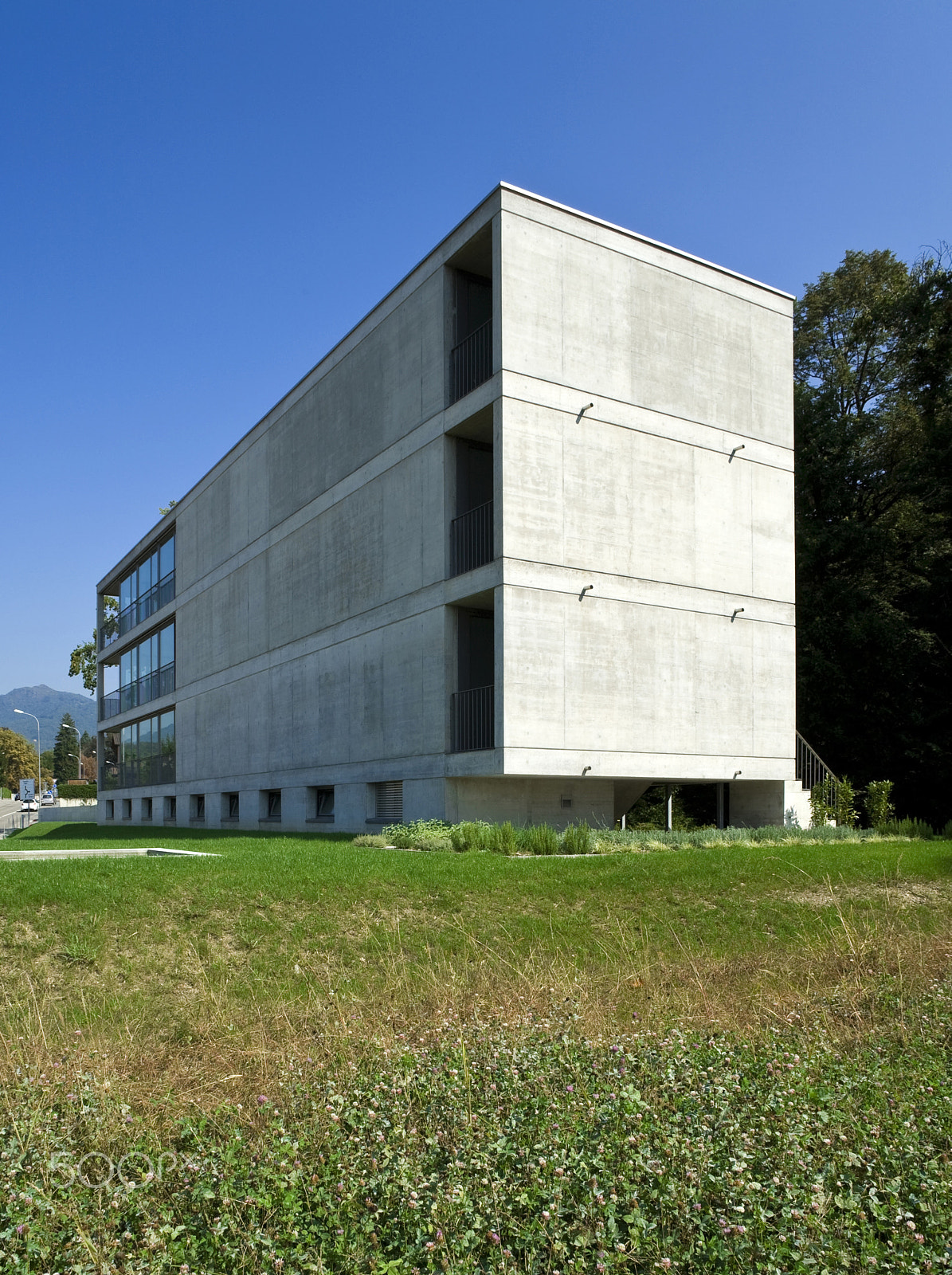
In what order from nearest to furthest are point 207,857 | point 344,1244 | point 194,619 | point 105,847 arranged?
1. point 344,1244
2. point 207,857
3. point 105,847
4. point 194,619

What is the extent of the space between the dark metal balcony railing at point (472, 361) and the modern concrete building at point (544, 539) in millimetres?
51

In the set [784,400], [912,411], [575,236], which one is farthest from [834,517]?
[575,236]

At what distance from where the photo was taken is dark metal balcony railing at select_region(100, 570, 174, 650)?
1594 inches

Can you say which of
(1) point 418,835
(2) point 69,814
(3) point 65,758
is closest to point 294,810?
(1) point 418,835

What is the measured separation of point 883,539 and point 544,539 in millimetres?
16954

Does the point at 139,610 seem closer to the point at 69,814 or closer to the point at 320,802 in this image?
the point at 69,814

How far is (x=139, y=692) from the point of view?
145 ft

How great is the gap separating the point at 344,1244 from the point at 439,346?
19.4 meters

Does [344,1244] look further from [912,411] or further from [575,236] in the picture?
[912,411]

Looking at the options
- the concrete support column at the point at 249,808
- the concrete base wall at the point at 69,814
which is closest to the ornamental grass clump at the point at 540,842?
the concrete support column at the point at 249,808

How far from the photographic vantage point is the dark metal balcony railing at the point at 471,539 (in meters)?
20.7

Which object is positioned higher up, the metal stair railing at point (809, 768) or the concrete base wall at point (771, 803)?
the metal stair railing at point (809, 768)

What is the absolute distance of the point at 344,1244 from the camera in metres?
4.16

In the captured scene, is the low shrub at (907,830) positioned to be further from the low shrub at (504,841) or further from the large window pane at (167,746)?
the large window pane at (167,746)
